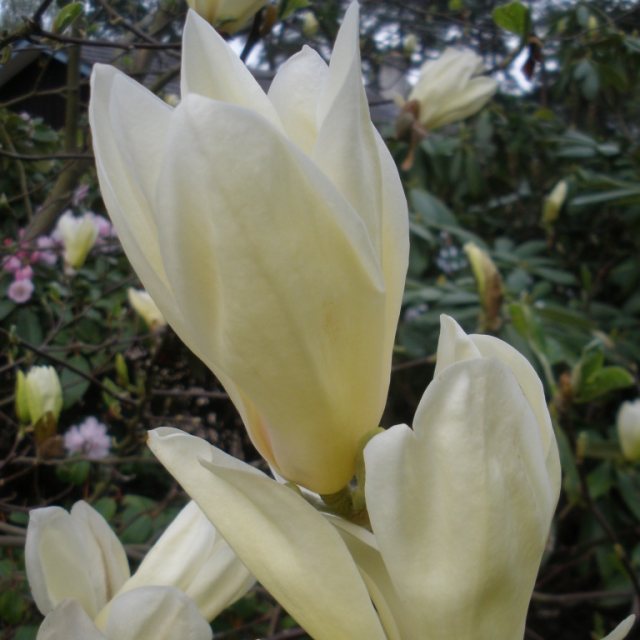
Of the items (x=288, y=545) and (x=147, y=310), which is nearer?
(x=288, y=545)

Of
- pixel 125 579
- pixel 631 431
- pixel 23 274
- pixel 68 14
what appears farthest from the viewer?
pixel 23 274

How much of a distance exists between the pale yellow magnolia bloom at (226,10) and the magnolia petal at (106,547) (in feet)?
1.91

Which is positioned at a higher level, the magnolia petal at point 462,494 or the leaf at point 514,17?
the magnolia petal at point 462,494

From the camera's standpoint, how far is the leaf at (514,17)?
1.07 metres

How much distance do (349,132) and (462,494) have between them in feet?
0.43

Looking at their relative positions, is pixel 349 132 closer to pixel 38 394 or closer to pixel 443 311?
pixel 38 394

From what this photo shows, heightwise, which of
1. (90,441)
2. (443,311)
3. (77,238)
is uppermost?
(77,238)

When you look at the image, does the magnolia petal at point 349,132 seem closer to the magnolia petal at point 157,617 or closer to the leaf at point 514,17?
the magnolia petal at point 157,617

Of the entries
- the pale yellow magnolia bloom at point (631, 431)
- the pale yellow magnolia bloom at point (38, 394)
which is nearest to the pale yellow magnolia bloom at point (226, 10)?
the pale yellow magnolia bloom at point (38, 394)

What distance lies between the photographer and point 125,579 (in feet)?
1.53

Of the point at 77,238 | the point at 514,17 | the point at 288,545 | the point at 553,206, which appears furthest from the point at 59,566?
the point at 553,206

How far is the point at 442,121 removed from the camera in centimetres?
155

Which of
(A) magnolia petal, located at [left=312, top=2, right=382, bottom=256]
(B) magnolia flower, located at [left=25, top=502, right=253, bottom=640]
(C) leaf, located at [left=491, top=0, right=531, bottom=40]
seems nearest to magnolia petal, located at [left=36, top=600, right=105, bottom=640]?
(B) magnolia flower, located at [left=25, top=502, right=253, bottom=640]

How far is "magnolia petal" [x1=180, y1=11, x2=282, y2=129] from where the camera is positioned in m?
0.30
